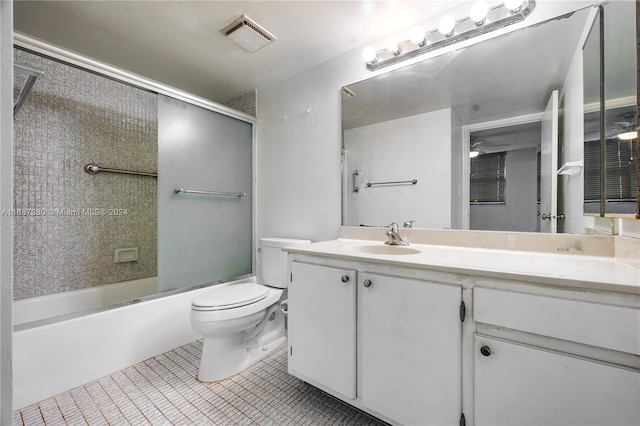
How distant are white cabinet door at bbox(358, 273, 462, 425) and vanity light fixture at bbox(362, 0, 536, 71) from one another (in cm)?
137

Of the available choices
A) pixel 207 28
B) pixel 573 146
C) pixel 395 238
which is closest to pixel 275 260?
pixel 395 238

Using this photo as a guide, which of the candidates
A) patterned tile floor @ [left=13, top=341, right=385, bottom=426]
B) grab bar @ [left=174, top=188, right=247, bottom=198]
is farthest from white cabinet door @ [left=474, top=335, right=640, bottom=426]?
grab bar @ [left=174, top=188, right=247, bottom=198]

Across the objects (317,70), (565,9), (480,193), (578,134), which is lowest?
(480,193)

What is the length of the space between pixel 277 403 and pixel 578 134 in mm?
1932

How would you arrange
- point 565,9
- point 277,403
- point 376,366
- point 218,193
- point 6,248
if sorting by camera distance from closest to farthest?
point 6,248, point 376,366, point 565,9, point 277,403, point 218,193

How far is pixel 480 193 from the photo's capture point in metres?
1.44

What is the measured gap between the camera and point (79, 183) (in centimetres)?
206

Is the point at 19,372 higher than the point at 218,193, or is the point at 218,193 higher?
the point at 218,193

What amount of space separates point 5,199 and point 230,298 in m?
1.14

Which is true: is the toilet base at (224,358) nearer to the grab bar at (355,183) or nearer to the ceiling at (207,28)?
the grab bar at (355,183)

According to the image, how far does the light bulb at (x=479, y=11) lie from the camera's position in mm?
1344

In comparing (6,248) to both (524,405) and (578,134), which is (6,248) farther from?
(578,134)

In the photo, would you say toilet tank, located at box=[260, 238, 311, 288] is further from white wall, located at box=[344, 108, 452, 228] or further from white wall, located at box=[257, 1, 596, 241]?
white wall, located at box=[344, 108, 452, 228]

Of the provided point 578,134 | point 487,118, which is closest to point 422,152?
point 487,118
